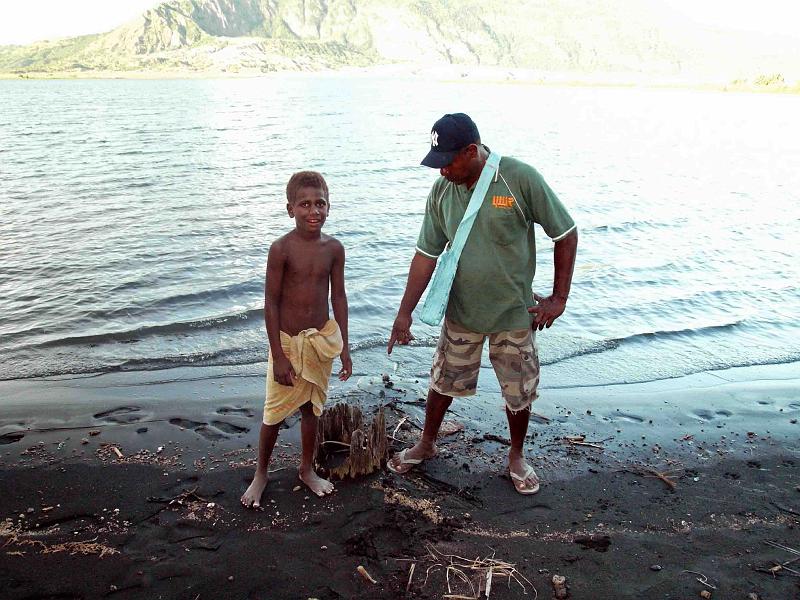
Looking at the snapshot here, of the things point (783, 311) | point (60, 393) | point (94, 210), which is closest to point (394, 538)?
point (60, 393)

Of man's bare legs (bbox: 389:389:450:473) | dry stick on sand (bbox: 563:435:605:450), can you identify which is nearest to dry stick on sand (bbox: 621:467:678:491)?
→ dry stick on sand (bbox: 563:435:605:450)

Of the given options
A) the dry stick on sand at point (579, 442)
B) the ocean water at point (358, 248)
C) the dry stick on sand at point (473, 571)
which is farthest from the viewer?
the ocean water at point (358, 248)

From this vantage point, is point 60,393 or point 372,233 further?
point 372,233

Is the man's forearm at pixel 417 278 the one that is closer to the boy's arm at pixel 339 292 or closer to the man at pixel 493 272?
the man at pixel 493 272

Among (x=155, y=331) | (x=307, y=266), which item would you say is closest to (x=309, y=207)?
(x=307, y=266)

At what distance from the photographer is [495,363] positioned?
4273 mm

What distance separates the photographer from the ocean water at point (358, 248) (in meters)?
7.91

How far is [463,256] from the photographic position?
4094 millimetres

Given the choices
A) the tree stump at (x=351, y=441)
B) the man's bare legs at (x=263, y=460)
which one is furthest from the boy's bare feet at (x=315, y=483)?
the man's bare legs at (x=263, y=460)

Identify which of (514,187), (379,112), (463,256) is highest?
(514,187)

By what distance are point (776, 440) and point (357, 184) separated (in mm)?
16936

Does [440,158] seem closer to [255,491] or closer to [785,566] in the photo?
[255,491]

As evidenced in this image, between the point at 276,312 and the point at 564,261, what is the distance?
A: 68.7 inches

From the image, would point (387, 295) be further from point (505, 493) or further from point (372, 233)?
point (505, 493)
